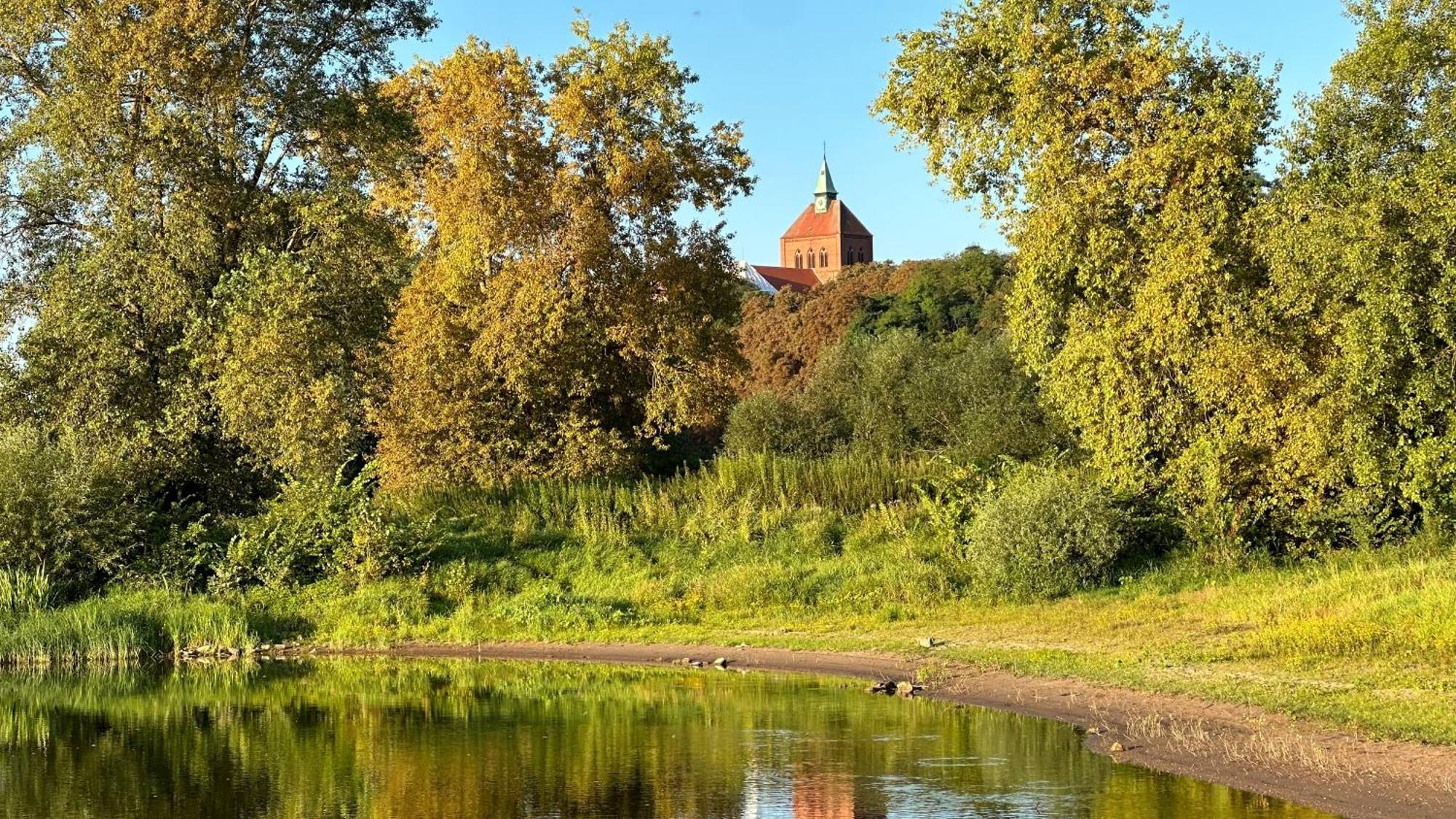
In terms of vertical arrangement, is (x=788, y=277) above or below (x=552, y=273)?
above

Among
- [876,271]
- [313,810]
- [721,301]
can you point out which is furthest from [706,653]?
[876,271]

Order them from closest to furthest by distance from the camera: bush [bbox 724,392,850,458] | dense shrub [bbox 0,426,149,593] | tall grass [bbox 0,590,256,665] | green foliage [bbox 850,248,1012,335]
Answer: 1. tall grass [bbox 0,590,256,665]
2. dense shrub [bbox 0,426,149,593]
3. bush [bbox 724,392,850,458]
4. green foliage [bbox 850,248,1012,335]

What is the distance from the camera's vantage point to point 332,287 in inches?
1193

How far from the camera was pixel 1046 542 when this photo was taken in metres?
22.6

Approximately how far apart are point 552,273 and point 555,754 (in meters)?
16.0

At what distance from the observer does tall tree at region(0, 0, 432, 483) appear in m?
28.9

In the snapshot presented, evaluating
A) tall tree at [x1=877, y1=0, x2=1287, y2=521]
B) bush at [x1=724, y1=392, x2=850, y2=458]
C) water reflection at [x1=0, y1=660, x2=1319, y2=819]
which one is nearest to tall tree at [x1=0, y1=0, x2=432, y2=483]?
water reflection at [x1=0, y1=660, x2=1319, y2=819]

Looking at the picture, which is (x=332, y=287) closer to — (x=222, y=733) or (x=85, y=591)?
(x=85, y=591)

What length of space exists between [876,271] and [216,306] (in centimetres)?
7305

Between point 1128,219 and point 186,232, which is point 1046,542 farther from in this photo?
point 186,232

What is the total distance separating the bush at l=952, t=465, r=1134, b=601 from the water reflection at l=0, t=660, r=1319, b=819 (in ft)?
16.5

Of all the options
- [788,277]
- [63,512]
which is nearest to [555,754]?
[63,512]

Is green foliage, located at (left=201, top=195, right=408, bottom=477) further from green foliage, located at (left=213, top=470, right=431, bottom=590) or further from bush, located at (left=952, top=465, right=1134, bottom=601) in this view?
bush, located at (left=952, top=465, right=1134, bottom=601)

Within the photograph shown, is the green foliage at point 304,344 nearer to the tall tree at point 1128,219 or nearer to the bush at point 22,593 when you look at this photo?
the bush at point 22,593
